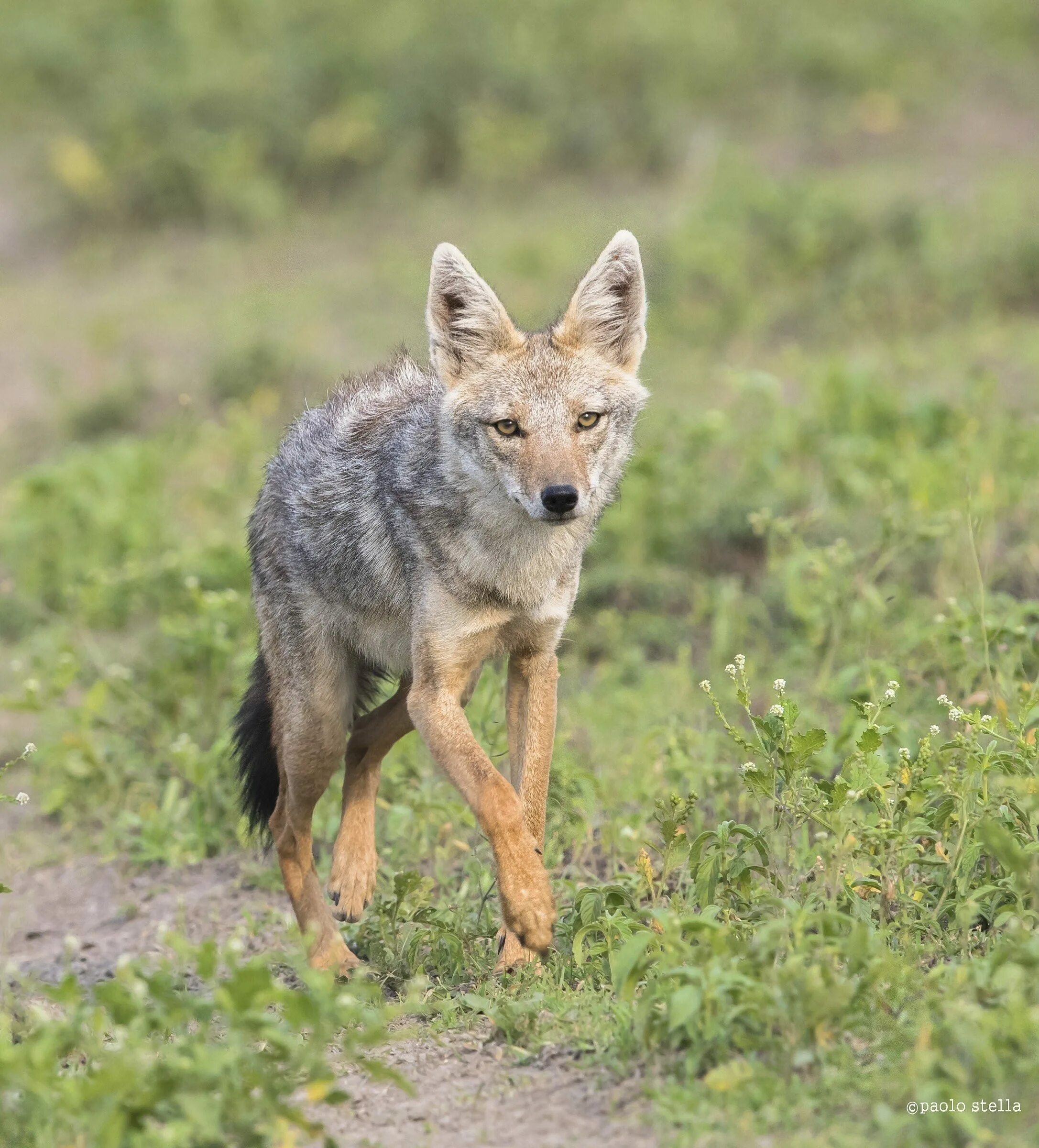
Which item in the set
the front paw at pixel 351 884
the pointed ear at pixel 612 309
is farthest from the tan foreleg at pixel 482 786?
the pointed ear at pixel 612 309

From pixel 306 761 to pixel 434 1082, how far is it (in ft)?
5.51

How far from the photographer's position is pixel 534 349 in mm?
5168

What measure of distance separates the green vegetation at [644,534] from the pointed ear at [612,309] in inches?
44.9

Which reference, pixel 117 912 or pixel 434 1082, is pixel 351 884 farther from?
pixel 434 1082

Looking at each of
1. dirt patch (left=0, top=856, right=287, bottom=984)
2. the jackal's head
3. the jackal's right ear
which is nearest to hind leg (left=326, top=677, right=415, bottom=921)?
dirt patch (left=0, top=856, right=287, bottom=984)

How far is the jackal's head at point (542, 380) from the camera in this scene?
4.81 m

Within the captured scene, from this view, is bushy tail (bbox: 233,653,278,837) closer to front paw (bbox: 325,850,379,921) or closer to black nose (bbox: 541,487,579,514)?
front paw (bbox: 325,850,379,921)

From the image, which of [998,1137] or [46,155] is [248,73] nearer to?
[46,155]

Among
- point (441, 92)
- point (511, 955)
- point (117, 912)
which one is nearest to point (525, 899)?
point (511, 955)

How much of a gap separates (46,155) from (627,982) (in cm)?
1493

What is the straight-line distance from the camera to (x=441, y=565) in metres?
4.94

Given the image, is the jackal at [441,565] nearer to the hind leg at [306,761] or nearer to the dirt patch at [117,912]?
the hind leg at [306,761]

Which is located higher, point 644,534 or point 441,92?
point 441,92

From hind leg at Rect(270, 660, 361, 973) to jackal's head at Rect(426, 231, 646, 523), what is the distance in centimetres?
103
